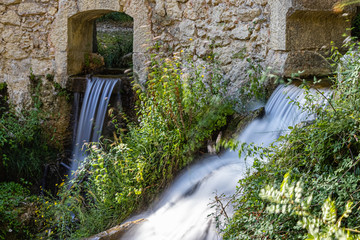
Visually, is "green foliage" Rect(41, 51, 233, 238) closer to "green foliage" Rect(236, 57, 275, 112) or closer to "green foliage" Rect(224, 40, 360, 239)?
"green foliage" Rect(236, 57, 275, 112)

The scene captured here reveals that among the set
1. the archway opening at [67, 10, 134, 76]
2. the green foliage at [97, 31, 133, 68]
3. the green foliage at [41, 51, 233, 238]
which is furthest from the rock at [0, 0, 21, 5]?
the green foliage at [41, 51, 233, 238]

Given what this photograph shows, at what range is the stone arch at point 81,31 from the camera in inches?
228

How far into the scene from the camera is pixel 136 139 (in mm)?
4820

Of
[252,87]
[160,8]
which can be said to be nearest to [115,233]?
[252,87]

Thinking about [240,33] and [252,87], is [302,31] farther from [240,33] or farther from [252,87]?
[252,87]

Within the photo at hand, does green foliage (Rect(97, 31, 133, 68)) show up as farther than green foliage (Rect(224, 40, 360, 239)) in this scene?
Yes

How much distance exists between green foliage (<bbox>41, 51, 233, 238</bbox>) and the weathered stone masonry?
0.75 meters

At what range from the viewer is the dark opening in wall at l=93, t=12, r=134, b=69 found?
8.23 m

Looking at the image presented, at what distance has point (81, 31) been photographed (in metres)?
6.69

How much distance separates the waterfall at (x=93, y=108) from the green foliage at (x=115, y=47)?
1.64 meters

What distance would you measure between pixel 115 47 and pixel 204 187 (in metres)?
5.59

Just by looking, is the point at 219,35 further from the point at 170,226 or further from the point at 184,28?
the point at 170,226

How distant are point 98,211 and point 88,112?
78.2 inches

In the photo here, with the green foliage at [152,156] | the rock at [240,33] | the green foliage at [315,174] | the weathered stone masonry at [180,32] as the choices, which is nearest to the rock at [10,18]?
the weathered stone masonry at [180,32]
